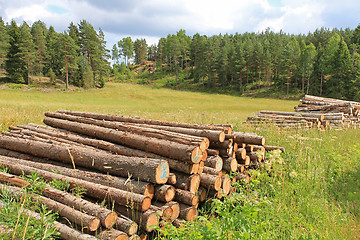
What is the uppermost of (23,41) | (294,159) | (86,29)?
(86,29)

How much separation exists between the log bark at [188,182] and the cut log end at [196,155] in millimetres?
332

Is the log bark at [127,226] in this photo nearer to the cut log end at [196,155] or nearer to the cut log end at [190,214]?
the cut log end at [190,214]

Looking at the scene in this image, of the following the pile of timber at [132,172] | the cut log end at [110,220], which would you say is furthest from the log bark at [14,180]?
the cut log end at [110,220]

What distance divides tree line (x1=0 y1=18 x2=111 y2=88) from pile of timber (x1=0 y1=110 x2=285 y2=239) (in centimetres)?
5384

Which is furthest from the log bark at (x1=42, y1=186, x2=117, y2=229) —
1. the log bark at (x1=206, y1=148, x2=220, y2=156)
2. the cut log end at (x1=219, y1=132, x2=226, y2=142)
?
the cut log end at (x1=219, y1=132, x2=226, y2=142)

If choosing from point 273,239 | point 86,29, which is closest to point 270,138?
point 273,239

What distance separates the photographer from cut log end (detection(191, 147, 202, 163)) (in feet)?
14.5

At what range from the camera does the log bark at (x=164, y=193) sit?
13.4 feet

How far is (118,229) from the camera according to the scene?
140 inches

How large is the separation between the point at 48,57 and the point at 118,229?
73.8m

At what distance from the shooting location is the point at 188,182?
178 inches

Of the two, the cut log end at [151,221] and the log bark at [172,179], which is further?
the log bark at [172,179]

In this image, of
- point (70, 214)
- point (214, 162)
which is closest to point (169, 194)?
point (214, 162)

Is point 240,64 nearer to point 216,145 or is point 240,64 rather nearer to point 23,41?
point 23,41
